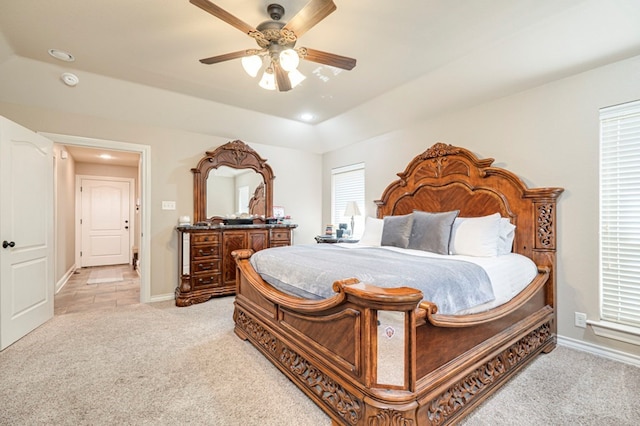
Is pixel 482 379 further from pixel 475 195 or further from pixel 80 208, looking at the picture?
pixel 80 208

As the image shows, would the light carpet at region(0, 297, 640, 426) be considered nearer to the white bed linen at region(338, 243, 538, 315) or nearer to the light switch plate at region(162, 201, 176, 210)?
the white bed linen at region(338, 243, 538, 315)

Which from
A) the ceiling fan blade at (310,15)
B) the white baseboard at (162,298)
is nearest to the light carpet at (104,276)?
the white baseboard at (162,298)

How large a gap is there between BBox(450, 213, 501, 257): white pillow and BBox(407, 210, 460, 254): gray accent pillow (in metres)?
0.09

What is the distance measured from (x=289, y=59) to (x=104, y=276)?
598cm

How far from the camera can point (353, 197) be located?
5133 mm

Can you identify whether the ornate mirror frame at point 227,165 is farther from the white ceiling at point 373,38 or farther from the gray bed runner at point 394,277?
the gray bed runner at point 394,277

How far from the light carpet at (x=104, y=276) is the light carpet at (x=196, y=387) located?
2.71 meters

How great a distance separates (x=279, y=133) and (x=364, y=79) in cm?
202

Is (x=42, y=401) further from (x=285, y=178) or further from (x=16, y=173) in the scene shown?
(x=285, y=178)

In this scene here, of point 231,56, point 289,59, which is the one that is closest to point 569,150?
point 289,59

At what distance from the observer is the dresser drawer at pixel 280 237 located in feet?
15.3

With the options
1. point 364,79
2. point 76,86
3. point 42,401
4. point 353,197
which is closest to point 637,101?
point 364,79

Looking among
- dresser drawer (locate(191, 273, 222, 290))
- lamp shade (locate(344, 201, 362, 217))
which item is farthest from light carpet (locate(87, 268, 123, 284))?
lamp shade (locate(344, 201, 362, 217))

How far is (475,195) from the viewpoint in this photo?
10.4 feet
